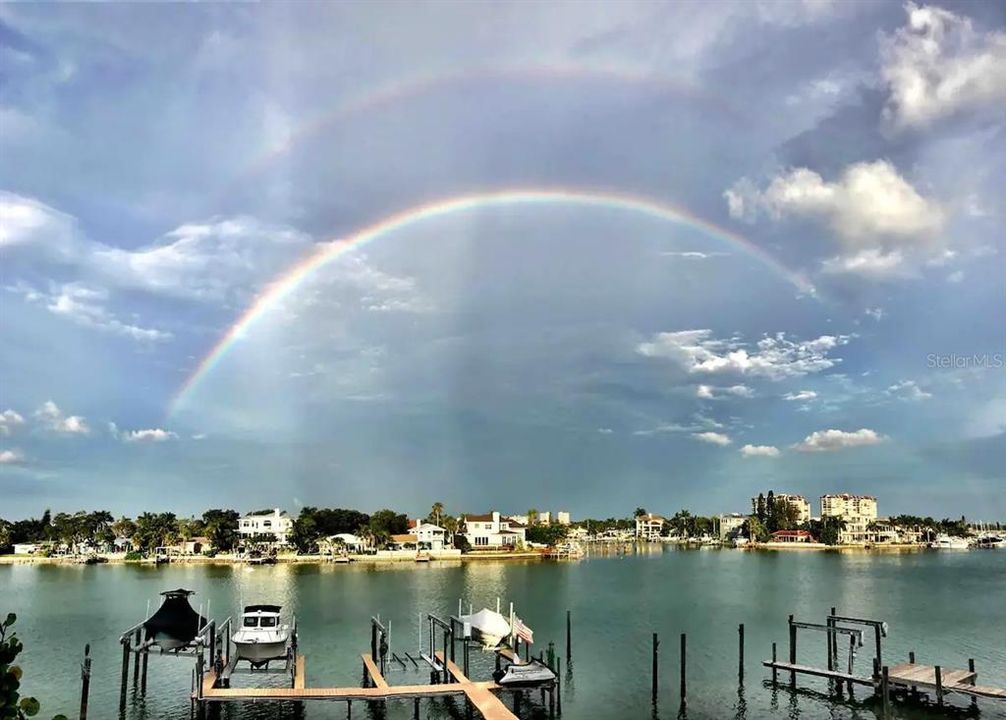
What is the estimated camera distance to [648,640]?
60.1m

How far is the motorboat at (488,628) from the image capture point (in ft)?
136

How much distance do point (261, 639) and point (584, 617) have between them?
4110 centimetres

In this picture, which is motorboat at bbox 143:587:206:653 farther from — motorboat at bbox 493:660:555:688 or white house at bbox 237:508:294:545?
white house at bbox 237:508:294:545

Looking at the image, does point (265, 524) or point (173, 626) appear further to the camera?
point (265, 524)

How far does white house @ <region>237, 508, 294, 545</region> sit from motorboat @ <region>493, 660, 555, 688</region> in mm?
158524

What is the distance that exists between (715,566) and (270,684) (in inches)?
5603

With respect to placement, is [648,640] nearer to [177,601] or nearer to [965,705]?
[965,705]

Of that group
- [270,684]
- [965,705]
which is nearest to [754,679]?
[965,705]

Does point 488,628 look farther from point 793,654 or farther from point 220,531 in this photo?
point 220,531

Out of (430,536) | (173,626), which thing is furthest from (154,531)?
(173,626)

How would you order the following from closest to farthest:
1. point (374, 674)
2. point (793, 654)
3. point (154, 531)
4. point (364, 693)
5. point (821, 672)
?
1. point (364, 693)
2. point (374, 674)
3. point (821, 672)
4. point (793, 654)
5. point (154, 531)

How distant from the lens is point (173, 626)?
128 ft

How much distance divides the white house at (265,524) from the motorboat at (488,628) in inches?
5998

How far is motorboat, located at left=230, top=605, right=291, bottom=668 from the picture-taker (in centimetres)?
3869
